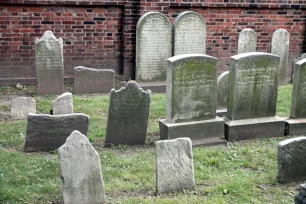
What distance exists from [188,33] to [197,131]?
4597 mm

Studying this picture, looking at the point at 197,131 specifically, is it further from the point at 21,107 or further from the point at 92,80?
the point at 92,80

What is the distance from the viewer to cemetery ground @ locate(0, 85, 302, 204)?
5.50 meters

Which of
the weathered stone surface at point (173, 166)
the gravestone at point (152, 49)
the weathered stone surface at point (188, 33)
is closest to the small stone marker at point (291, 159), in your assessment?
the weathered stone surface at point (173, 166)

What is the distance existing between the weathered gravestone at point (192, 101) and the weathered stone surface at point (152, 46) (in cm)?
391

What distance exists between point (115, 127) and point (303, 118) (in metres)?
3.21

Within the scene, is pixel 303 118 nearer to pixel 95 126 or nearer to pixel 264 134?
pixel 264 134

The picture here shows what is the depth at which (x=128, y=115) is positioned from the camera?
711 centimetres

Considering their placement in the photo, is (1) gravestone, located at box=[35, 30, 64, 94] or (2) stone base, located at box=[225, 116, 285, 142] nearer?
(2) stone base, located at box=[225, 116, 285, 142]

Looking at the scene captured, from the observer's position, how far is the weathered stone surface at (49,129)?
666cm

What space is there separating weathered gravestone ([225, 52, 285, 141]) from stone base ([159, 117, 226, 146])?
17 cm


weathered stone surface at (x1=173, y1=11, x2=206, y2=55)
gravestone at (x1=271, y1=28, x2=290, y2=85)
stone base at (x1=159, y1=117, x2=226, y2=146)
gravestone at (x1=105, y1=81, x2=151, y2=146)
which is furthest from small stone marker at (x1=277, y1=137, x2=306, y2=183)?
gravestone at (x1=271, y1=28, x2=290, y2=85)

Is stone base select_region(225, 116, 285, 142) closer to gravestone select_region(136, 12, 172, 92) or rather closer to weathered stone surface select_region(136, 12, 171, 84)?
gravestone select_region(136, 12, 172, 92)

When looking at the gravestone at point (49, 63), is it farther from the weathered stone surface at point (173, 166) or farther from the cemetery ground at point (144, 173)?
the weathered stone surface at point (173, 166)

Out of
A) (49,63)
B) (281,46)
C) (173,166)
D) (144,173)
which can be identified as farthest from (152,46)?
(173,166)
